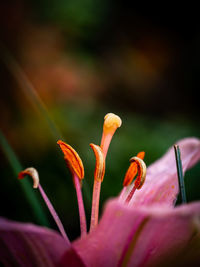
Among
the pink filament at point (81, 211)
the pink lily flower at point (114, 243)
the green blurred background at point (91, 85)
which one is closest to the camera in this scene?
the pink lily flower at point (114, 243)

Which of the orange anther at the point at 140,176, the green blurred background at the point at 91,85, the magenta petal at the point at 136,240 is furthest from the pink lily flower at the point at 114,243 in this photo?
the green blurred background at the point at 91,85

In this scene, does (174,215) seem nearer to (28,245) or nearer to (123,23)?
(28,245)

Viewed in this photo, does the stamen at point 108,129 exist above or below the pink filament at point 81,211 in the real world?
above

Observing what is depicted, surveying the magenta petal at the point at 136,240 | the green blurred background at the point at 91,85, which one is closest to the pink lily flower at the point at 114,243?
the magenta petal at the point at 136,240

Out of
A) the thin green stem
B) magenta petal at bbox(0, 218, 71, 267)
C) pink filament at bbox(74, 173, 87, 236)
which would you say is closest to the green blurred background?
the thin green stem

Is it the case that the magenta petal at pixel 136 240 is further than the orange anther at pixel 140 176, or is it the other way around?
the orange anther at pixel 140 176

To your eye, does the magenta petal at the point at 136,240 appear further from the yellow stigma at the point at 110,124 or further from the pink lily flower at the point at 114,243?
the yellow stigma at the point at 110,124

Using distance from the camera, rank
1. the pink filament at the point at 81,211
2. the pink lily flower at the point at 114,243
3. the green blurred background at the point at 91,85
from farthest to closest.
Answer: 1. the green blurred background at the point at 91,85
2. the pink filament at the point at 81,211
3. the pink lily flower at the point at 114,243
